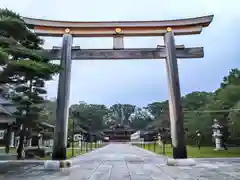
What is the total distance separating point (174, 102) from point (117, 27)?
4.14 meters

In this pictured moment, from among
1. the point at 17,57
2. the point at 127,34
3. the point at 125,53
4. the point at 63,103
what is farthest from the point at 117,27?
the point at 17,57

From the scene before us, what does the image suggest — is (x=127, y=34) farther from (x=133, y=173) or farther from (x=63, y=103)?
(x=133, y=173)

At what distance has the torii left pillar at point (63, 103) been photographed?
942 cm

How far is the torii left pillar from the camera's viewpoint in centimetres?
942

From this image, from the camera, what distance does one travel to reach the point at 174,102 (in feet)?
33.6

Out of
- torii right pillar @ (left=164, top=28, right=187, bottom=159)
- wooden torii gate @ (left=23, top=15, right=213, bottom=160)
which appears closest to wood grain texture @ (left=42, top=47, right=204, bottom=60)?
wooden torii gate @ (left=23, top=15, right=213, bottom=160)

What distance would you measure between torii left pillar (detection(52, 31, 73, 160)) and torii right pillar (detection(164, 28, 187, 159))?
437 centimetres

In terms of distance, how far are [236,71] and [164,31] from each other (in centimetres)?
2479

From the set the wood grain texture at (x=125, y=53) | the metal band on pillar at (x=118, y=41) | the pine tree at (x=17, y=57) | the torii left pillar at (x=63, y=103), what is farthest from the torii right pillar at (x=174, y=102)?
the pine tree at (x=17, y=57)

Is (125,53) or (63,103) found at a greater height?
(125,53)

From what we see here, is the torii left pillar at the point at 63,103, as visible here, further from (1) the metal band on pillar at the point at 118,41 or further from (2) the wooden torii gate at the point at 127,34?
(1) the metal band on pillar at the point at 118,41

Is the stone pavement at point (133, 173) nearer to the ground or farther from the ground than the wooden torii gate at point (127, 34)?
nearer to the ground

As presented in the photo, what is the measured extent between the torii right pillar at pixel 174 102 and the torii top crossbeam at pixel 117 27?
486 millimetres

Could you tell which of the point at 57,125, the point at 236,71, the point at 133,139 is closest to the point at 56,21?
the point at 57,125
